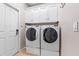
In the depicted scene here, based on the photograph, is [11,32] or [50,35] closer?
[11,32]

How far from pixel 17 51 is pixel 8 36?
8.1 inches

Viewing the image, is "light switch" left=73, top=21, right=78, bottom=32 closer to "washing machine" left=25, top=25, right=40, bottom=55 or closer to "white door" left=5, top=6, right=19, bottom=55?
"washing machine" left=25, top=25, right=40, bottom=55

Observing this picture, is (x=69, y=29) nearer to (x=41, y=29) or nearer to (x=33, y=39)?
(x=41, y=29)

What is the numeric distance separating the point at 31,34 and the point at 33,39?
7cm

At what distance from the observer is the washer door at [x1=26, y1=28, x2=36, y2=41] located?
1185mm

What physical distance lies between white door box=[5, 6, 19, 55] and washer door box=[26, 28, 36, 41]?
13 centimetres

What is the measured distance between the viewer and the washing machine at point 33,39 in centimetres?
118

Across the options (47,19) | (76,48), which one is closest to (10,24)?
(47,19)

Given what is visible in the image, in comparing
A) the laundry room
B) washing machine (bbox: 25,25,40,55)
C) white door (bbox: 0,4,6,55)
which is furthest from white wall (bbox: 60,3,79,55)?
white door (bbox: 0,4,6,55)

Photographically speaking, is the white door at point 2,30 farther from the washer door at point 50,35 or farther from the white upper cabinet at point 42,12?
the washer door at point 50,35

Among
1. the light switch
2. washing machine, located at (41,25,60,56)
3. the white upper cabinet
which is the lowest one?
washing machine, located at (41,25,60,56)

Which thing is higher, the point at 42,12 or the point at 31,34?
the point at 42,12

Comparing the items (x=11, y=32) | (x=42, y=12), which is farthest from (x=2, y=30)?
(x=42, y=12)

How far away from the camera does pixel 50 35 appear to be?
1229 mm
